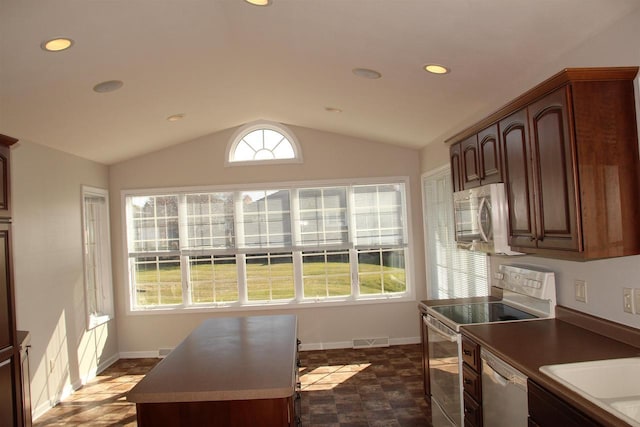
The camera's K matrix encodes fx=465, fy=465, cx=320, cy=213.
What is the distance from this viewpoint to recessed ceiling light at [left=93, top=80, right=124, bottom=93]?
134 inches

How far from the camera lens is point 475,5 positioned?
2199mm

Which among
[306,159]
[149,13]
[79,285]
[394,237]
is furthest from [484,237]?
[79,285]

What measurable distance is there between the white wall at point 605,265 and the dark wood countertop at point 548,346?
0.47 feet

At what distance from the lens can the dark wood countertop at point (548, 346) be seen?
177 centimetres

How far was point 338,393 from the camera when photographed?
14.0ft

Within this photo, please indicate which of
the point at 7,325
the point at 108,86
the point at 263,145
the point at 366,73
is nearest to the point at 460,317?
the point at 366,73

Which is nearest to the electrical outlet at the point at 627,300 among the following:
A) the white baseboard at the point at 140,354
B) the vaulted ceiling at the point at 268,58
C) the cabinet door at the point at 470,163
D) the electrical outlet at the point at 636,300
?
the electrical outlet at the point at 636,300

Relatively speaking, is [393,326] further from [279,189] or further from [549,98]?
[549,98]

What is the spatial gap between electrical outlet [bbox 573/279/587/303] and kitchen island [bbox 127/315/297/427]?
1.66m

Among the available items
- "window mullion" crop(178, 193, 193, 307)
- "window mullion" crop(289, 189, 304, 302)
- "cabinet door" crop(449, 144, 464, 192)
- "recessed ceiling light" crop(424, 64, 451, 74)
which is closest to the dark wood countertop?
"cabinet door" crop(449, 144, 464, 192)

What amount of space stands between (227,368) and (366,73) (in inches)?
91.0

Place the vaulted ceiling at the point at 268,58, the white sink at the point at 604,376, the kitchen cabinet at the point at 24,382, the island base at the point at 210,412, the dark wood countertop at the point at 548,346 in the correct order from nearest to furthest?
the dark wood countertop at the point at 548,346, the white sink at the point at 604,376, the island base at the point at 210,412, the vaulted ceiling at the point at 268,58, the kitchen cabinet at the point at 24,382

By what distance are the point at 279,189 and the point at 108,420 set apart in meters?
3.11

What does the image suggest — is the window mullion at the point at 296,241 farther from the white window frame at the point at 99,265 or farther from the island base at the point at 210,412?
the island base at the point at 210,412
